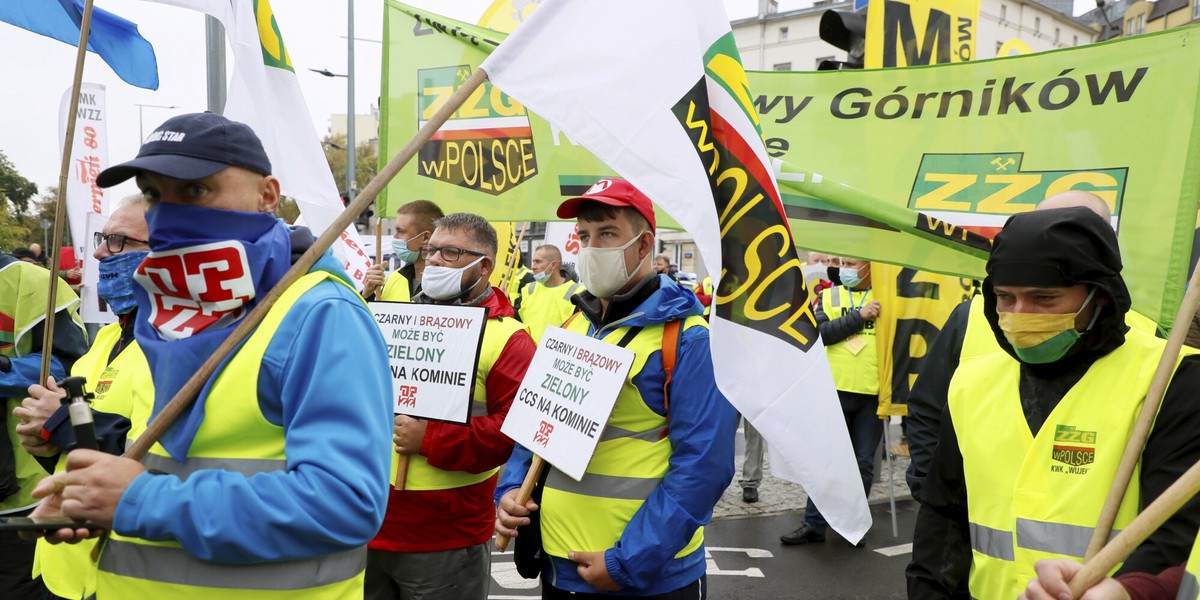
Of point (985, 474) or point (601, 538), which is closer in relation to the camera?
point (985, 474)

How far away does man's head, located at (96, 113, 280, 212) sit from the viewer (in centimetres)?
178

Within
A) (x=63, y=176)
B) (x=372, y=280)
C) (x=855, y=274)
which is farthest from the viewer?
(x=855, y=274)

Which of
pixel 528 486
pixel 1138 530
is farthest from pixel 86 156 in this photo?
pixel 1138 530

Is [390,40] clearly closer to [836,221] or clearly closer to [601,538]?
[836,221]

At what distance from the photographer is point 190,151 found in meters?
1.81

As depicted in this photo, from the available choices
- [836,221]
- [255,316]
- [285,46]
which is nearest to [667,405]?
[836,221]

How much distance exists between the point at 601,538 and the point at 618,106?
4.48 ft

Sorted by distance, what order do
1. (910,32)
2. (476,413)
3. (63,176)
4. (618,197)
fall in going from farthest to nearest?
(910,32), (476,413), (618,197), (63,176)

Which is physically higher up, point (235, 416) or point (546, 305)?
point (235, 416)

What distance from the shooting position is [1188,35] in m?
3.13

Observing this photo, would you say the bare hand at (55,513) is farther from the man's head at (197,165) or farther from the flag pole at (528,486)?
the flag pole at (528,486)

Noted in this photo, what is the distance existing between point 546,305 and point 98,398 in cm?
582

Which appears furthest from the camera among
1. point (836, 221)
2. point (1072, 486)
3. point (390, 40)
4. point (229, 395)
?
point (390, 40)

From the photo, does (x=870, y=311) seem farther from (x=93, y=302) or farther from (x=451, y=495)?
(x=93, y=302)
